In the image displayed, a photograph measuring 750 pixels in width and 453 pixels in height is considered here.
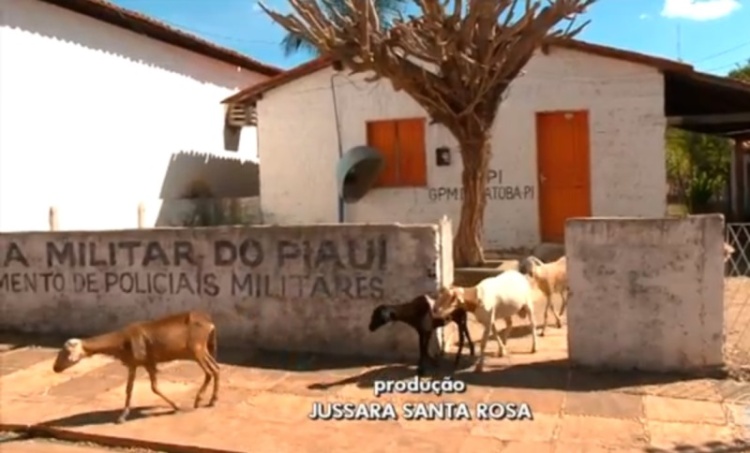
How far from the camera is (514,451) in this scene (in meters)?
4.71

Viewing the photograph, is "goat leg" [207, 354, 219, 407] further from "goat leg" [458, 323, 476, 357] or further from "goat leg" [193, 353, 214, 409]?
"goat leg" [458, 323, 476, 357]

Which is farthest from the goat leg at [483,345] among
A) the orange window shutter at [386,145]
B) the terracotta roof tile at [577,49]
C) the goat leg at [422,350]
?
the orange window shutter at [386,145]

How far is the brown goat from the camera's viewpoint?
543cm

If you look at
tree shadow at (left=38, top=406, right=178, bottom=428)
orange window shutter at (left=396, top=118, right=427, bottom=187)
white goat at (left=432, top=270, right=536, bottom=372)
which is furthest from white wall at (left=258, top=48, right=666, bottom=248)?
tree shadow at (left=38, top=406, right=178, bottom=428)

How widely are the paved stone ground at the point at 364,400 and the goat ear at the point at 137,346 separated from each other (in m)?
0.49

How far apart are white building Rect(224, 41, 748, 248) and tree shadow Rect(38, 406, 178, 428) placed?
8342 mm

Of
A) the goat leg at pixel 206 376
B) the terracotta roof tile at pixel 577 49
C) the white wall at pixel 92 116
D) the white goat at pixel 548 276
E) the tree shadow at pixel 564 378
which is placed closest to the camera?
the goat leg at pixel 206 376

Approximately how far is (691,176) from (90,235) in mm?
21455

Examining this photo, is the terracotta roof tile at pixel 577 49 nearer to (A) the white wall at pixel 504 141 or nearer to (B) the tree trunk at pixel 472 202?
(A) the white wall at pixel 504 141

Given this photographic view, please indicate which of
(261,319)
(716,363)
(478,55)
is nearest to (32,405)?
(261,319)

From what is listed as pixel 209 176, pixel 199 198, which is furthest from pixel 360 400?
pixel 209 176

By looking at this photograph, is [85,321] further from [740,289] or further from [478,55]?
[740,289]

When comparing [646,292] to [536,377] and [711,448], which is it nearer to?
[536,377]

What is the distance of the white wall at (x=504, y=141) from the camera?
12.3 m
